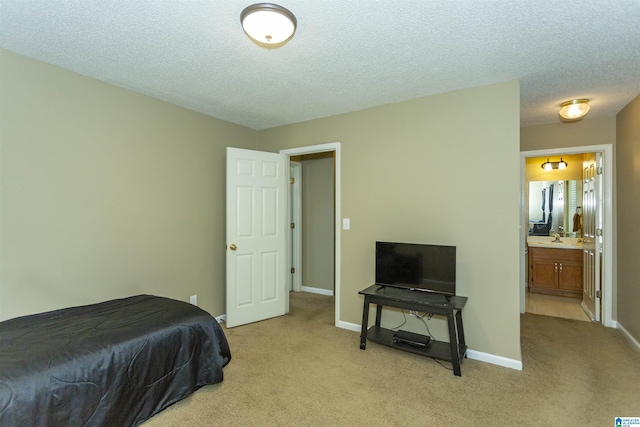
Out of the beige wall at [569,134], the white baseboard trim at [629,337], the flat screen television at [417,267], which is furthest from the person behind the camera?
the beige wall at [569,134]

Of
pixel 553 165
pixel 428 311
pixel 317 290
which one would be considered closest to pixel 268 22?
pixel 428 311

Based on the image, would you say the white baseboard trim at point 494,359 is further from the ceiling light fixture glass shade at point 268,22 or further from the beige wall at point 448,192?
the ceiling light fixture glass shade at point 268,22

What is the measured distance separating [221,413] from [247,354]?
32.5 inches

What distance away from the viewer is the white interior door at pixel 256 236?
3549 millimetres

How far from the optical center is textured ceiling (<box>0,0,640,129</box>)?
1733 mm

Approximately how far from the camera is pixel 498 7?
1.70 m

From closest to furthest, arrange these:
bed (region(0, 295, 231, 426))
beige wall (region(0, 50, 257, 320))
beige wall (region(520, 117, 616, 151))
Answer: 1. bed (region(0, 295, 231, 426))
2. beige wall (region(0, 50, 257, 320))
3. beige wall (region(520, 117, 616, 151))

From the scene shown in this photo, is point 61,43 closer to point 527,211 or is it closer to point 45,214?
point 45,214

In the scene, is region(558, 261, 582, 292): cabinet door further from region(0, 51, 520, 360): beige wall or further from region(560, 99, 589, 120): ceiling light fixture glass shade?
region(0, 51, 520, 360): beige wall

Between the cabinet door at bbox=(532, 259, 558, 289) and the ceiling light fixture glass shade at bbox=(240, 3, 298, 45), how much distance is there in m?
5.06

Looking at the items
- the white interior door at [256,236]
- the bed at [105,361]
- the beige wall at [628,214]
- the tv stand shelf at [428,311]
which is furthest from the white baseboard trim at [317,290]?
the beige wall at [628,214]

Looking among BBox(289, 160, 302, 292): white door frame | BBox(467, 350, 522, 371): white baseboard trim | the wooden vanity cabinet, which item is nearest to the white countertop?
the wooden vanity cabinet

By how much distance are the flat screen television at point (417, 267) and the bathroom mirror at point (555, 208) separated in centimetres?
350

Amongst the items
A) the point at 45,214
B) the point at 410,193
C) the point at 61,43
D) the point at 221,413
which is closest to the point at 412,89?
the point at 410,193
